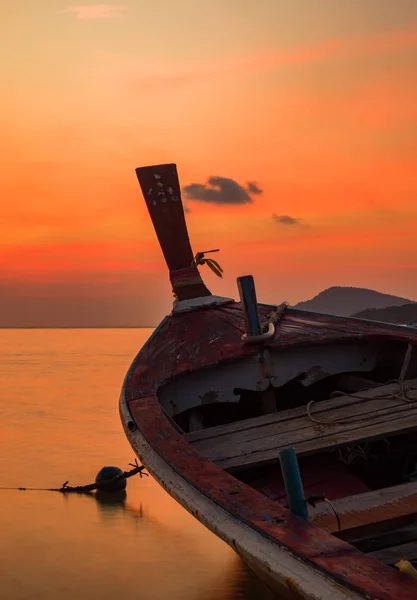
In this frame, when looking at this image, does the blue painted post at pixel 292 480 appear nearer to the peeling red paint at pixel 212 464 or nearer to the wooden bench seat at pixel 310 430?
the peeling red paint at pixel 212 464

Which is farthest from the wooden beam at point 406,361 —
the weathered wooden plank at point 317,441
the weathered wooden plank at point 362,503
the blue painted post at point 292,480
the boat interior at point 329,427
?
the blue painted post at point 292,480

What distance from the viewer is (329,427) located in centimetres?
450

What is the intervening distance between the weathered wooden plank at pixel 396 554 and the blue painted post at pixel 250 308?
9.32ft

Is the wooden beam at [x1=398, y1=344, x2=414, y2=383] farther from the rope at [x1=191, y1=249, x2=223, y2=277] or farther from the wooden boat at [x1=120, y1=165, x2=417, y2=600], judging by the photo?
the rope at [x1=191, y1=249, x2=223, y2=277]

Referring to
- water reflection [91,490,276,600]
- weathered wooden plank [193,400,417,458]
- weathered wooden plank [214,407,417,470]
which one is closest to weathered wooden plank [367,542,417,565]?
weathered wooden plank [214,407,417,470]

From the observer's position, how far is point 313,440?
4266mm

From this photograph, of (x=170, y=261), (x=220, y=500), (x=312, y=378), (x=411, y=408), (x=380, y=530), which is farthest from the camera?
(x=170, y=261)

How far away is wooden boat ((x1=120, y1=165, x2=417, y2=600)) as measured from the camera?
239 cm

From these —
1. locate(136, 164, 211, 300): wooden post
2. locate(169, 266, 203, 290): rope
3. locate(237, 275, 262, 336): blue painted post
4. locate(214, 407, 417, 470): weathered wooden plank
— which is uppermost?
locate(136, 164, 211, 300): wooden post

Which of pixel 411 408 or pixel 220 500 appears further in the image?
pixel 411 408

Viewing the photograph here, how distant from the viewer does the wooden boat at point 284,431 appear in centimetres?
239

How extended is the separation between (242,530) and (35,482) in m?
9.09

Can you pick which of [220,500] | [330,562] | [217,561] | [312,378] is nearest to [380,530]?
[220,500]

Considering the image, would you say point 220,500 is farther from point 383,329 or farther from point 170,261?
point 170,261
